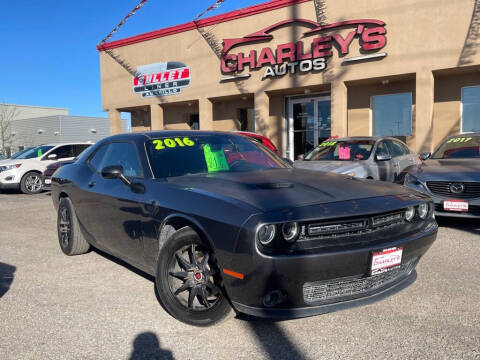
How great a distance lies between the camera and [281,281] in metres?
2.29

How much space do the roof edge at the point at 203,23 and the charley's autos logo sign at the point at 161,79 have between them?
122cm

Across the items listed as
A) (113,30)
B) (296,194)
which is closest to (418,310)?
(296,194)

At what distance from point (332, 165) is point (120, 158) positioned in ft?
13.5

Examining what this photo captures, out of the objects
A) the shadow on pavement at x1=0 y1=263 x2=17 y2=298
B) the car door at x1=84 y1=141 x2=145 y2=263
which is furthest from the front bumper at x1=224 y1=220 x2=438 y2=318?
the shadow on pavement at x1=0 y1=263 x2=17 y2=298

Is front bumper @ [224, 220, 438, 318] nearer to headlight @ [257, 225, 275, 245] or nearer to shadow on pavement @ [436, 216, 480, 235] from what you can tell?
headlight @ [257, 225, 275, 245]

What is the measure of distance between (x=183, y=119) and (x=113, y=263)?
14565mm

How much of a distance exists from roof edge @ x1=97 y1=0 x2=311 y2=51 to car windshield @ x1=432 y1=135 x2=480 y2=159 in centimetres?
795

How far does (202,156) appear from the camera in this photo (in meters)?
3.66

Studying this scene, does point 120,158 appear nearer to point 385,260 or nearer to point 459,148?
point 385,260

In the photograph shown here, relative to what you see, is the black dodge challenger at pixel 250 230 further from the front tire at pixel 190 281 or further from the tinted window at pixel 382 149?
the tinted window at pixel 382 149

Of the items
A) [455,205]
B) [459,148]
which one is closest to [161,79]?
[459,148]

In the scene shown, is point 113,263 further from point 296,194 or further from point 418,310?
point 418,310

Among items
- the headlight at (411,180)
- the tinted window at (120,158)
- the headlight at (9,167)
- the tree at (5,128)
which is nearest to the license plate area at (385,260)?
the tinted window at (120,158)

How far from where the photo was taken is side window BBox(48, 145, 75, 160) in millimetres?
12633
